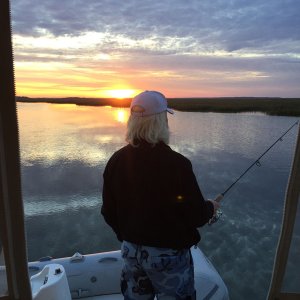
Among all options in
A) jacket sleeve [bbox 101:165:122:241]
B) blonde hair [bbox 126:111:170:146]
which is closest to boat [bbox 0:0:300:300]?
jacket sleeve [bbox 101:165:122:241]

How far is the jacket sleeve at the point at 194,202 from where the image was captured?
1225mm

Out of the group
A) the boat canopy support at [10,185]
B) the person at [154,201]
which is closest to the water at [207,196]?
the person at [154,201]

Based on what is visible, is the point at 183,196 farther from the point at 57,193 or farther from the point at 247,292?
the point at 57,193

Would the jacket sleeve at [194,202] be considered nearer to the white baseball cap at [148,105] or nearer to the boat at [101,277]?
the white baseball cap at [148,105]

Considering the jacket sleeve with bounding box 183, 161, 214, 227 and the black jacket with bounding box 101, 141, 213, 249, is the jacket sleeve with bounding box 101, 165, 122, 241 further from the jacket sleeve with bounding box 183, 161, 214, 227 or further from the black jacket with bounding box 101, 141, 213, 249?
the jacket sleeve with bounding box 183, 161, 214, 227

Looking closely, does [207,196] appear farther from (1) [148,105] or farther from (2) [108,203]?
(1) [148,105]

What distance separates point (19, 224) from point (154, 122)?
65cm

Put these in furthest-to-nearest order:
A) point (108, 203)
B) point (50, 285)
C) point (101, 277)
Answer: point (101, 277), point (50, 285), point (108, 203)

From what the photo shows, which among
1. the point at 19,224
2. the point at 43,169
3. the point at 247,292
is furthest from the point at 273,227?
the point at 43,169

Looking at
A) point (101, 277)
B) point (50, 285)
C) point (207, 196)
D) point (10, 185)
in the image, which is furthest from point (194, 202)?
point (207, 196)

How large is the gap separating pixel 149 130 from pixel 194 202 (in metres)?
0.31

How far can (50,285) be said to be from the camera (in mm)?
1878

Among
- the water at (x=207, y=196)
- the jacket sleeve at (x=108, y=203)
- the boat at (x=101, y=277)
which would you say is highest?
the jacket sleeve at (x=108, y=203)

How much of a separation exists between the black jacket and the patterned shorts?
0.14ft
